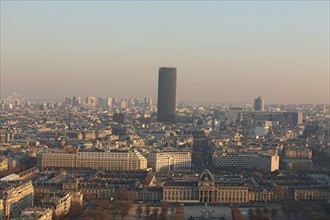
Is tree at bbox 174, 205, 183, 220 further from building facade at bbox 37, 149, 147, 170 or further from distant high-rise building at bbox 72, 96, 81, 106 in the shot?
distant high-rise building at bbox 72, 96, 81, 106

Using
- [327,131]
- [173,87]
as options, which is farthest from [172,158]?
[173,87]

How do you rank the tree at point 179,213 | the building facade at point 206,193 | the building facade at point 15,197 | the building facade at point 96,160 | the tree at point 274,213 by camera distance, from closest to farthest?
the building facade at point 15,197
the tree at point 179,213
the tree at point 274,213
the building facade at point 206,193
the building facade at point 96,160

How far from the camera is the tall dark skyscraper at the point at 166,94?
6238 centimetres

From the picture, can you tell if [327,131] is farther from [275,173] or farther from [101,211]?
[101,211]

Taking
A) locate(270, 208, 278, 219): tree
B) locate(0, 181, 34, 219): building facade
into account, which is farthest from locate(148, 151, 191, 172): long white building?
locate(270, 208, 278, 219): tree

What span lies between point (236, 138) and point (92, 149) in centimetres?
1344

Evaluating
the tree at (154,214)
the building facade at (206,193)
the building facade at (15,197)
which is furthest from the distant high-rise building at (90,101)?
the tree at (154,214)

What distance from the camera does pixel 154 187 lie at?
2202 centimetres

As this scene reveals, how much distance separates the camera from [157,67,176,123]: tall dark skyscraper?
6238cm

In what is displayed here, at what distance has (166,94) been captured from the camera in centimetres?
6425

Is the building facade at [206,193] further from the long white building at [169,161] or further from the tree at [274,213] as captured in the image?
the long white building at [169,161]

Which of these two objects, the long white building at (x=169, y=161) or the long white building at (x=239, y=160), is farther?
the long white building at (x=239, y=160)

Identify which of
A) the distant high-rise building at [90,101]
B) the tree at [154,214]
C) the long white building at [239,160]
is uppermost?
the distant high-rise building at [90,101]

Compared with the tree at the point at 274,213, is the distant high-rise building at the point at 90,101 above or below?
above
